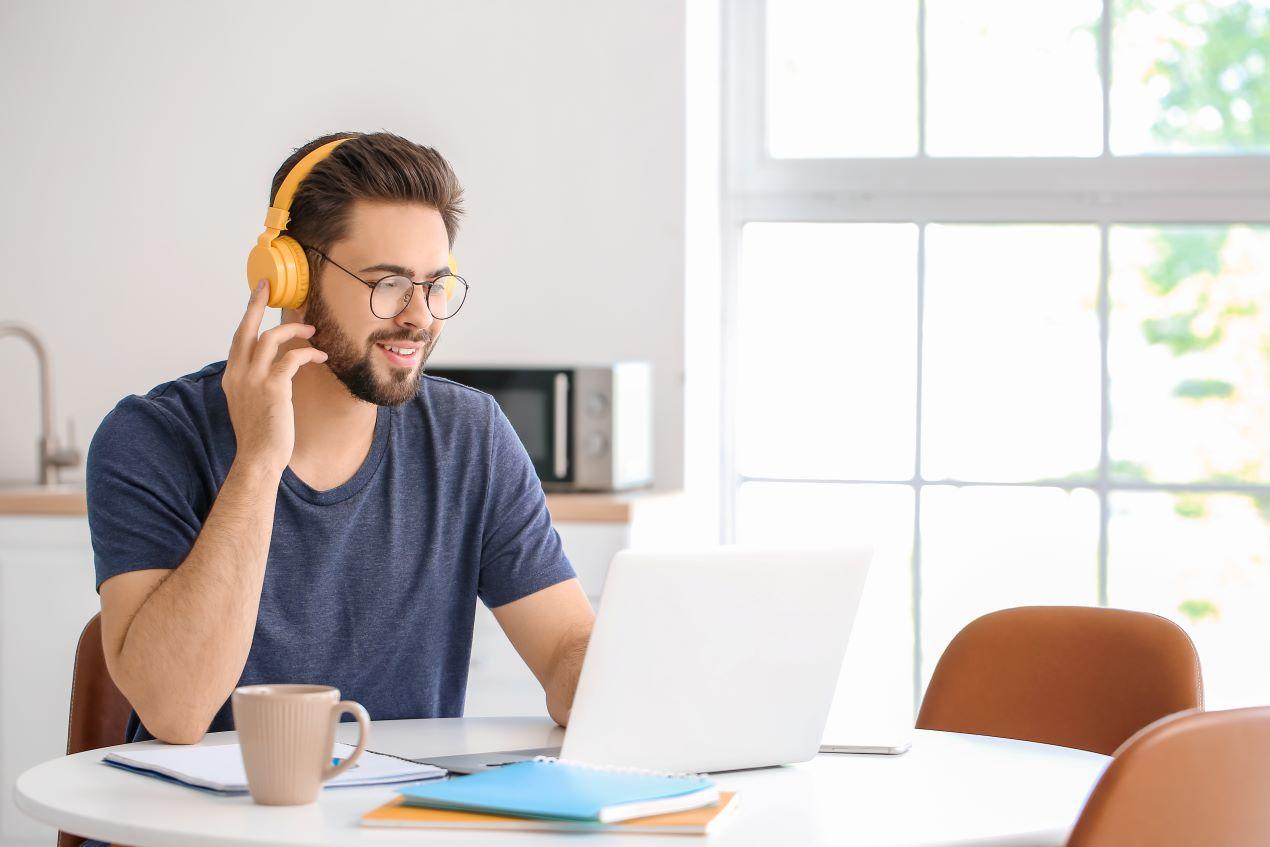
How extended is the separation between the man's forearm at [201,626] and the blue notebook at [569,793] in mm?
372

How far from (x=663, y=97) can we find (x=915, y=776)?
2.10m

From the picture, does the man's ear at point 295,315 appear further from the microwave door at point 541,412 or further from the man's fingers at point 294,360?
the microwave door at point 541,412

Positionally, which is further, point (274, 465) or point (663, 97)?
point (663, 97)

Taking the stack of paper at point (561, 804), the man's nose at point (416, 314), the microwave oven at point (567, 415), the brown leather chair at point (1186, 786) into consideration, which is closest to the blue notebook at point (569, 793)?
the stack of paper at point (561, 804)

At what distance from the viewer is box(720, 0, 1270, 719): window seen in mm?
3340

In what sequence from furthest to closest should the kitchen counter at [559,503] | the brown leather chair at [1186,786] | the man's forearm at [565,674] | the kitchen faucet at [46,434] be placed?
the kitchen faucet at [46,434], the kitchen counter at [559,503], the man's forearm at [565,674], the brown leather chair at [1186,786]

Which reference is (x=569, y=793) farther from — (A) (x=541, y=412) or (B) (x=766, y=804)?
(A) (x=541, y=412)

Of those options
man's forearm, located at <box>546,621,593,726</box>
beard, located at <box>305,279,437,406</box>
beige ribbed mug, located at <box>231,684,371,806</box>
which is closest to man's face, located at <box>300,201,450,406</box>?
beard, located at <box>305,279,437,406</box>

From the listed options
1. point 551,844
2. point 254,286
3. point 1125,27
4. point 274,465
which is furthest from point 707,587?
point 1125,27

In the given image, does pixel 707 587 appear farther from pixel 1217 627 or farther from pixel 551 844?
pixel 1217 627

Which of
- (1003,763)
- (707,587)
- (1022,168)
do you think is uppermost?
(1022,168)

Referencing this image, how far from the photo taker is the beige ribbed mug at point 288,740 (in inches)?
43.9

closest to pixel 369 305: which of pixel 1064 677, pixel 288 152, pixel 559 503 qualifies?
pixel 1064 677

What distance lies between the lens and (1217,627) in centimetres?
334
